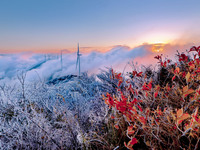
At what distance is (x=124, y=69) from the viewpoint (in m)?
5.38

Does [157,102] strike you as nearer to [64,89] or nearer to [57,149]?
[57,149]

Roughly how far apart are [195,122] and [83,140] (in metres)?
1.46

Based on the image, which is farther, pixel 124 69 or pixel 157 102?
pixel 124 69

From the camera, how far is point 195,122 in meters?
1.52

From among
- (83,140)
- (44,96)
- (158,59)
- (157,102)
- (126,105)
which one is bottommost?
(44,96)

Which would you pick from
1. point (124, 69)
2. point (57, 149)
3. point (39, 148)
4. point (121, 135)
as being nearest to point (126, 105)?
point (121, 135)

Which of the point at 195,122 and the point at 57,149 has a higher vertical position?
the point at 195,122

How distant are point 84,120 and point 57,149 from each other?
983mm

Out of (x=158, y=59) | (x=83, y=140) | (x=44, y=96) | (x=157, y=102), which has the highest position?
(x=158, y=59)

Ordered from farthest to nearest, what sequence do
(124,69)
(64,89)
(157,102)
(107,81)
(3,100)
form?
(64,89), (107,81), (124,69), (3,100), (157,102)

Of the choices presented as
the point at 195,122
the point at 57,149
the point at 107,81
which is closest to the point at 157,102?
the point at 195,122

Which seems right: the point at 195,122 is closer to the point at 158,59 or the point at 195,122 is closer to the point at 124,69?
the point at 158,59

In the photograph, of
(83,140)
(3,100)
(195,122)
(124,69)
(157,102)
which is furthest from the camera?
(124,69)

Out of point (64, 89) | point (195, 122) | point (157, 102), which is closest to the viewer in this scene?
point (195, 122)
